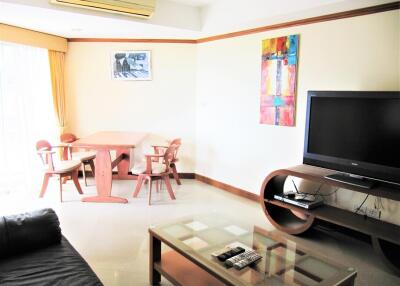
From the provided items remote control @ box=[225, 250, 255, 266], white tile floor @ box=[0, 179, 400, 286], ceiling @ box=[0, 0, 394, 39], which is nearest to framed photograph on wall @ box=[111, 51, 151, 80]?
ceiling @ box=[0, 0, 394, 39]

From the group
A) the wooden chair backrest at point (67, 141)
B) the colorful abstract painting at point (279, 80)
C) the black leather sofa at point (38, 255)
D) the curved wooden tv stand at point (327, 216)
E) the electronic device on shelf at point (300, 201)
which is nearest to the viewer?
the black leather sofa at point (38, 255)

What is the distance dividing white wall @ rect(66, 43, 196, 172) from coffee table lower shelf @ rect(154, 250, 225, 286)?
9.61 ft

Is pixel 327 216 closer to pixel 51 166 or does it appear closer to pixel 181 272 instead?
pixel 181 272

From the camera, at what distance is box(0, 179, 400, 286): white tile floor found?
257 centimetres

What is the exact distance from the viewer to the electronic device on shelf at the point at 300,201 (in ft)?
9.96

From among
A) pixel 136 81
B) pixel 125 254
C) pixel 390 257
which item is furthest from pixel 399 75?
pixel 136 81

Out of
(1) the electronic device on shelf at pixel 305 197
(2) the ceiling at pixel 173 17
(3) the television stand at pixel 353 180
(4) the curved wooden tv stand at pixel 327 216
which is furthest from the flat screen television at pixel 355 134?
(2) the ceiling at pixel 173 17

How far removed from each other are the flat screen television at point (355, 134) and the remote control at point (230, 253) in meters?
1.25

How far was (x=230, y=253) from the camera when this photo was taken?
204cm

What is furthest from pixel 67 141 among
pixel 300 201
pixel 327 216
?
pixel 327 216

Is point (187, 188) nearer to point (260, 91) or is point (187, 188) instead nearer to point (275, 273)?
point (260, 91)

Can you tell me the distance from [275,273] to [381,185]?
1402mm

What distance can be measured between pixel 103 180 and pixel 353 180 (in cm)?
288

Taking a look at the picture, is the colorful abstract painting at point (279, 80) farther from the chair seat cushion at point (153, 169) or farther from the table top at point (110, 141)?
the table top at point (110, 141)
